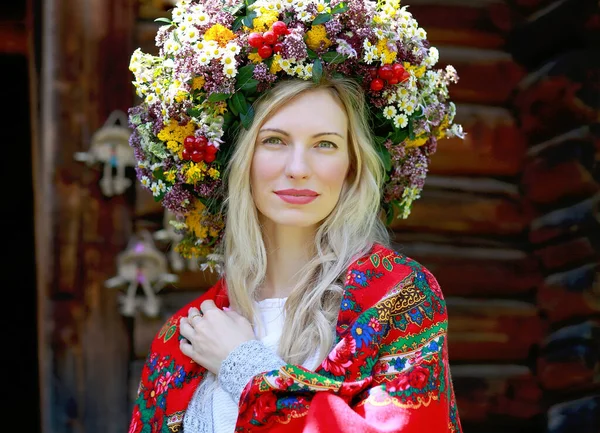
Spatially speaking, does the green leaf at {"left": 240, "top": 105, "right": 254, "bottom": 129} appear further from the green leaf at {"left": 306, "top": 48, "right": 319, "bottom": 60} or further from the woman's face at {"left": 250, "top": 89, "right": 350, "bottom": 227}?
the green leaf at {"left": 306, "top": 48, "right": 319, "bottom": 60}

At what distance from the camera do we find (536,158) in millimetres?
3658

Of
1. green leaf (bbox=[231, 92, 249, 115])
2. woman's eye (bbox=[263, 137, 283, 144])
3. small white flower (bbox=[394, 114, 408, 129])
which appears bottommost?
woman's eye (bbox=[263, 137, 283, 144])

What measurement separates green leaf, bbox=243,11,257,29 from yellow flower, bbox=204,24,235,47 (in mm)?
50

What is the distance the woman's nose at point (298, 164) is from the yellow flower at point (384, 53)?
34cm

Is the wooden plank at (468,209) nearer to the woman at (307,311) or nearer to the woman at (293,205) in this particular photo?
the woman at (293,205)

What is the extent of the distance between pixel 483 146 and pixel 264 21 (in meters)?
1.81

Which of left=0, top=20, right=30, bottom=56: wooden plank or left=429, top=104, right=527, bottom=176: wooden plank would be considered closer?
left=0, top=20, right=30, bottom=56: wooden plank

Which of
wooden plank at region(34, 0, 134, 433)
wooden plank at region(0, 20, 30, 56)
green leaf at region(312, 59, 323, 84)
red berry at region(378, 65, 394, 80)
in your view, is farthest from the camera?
wooden plank at region(0, 20, 30, 56)

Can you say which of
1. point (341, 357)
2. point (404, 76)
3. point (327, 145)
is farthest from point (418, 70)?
point (341, 357)

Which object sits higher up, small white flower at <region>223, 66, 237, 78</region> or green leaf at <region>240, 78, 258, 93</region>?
small white flower at <region>223, 66, 237, 78</region>

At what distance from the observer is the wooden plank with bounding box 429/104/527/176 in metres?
3.62

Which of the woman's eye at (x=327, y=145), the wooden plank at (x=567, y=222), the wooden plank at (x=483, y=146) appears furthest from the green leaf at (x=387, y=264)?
the wooden plank at (x=567, y=222)

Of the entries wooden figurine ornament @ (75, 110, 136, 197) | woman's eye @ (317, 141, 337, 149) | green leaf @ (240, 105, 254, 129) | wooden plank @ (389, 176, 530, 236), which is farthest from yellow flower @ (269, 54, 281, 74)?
wooden plank @ (389, 176, 530, 236)

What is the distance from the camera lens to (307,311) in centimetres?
205
